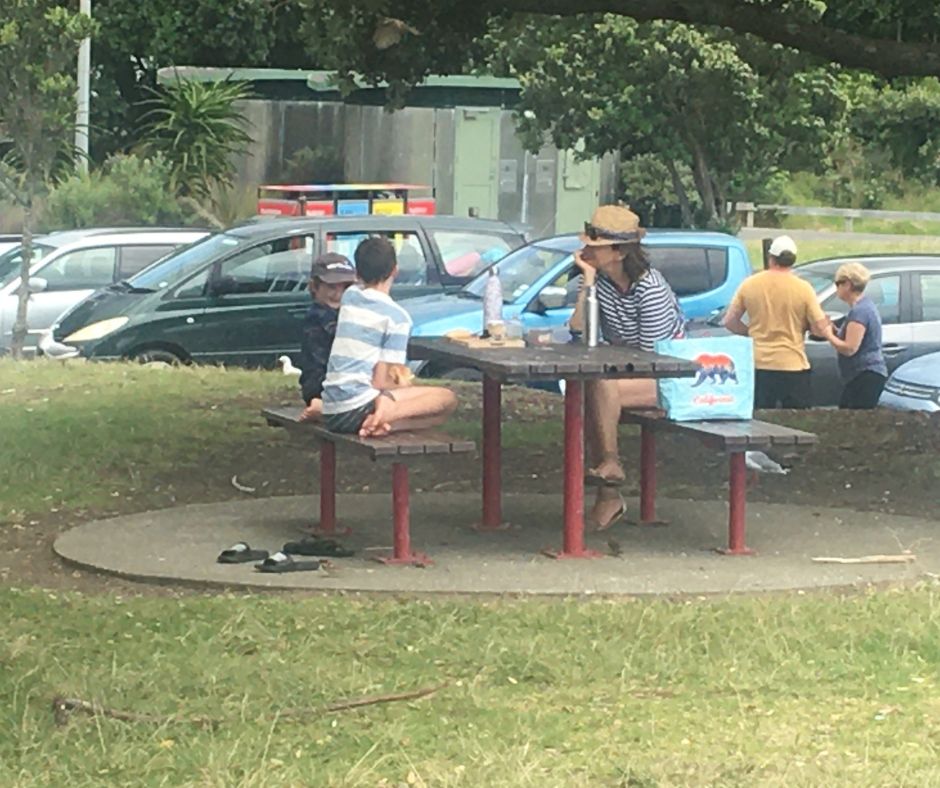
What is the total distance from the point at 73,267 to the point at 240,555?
12925 millimetres

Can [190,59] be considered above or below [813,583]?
above

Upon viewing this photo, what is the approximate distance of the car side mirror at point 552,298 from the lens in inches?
602

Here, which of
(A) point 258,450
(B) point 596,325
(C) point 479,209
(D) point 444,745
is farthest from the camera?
(C) point 479,209

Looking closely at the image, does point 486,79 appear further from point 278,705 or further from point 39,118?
point 278,705

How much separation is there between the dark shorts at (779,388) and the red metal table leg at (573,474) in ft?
13.7

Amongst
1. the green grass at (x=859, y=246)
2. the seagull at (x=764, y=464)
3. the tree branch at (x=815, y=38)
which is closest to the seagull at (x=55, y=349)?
the tree branch at (x=815, y=38)

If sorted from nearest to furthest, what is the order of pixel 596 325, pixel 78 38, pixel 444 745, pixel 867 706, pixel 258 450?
1. pixel 444 745
2. pixel 867 706
3. pixel 596 325
4. pixel 258 450
5. pixel 78 38

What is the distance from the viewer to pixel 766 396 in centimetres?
1253

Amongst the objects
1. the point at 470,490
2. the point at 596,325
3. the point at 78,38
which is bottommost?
the point at 470,490

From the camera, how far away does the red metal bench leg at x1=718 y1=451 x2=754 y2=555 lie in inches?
324

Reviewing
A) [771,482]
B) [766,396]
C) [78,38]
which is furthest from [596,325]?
[78,38]

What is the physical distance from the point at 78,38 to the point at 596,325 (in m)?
10.7

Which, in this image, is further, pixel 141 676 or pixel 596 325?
pixel 596 325

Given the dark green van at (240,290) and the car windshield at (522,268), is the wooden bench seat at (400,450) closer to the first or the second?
the car windshield at (522,268)
